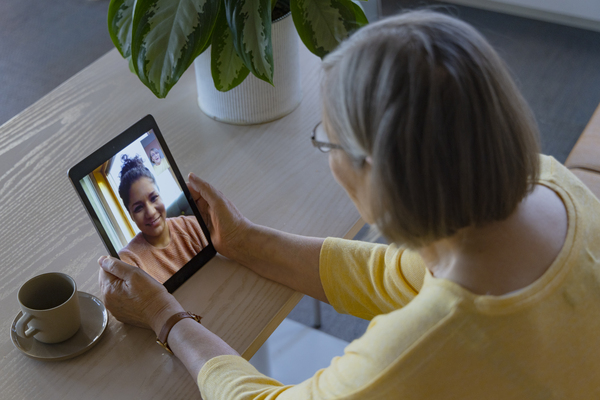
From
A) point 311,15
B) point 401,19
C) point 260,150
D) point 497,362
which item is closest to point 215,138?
point 260,150

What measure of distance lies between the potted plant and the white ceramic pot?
61 mm

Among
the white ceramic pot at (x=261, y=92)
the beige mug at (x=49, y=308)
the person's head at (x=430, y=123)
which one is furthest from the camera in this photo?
the white ceramic pot at (x=261, y=92)

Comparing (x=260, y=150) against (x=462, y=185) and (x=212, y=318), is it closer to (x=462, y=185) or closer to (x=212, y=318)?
(x=212, y=318)

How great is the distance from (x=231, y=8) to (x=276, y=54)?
17 cm

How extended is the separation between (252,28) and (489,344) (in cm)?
68

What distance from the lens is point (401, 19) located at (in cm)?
63

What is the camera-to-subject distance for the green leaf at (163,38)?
3.25 feet

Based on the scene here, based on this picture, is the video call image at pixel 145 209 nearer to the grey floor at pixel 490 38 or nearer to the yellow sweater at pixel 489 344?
the yellow sweater at pixel 489 344

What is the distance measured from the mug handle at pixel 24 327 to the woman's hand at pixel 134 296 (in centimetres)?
11

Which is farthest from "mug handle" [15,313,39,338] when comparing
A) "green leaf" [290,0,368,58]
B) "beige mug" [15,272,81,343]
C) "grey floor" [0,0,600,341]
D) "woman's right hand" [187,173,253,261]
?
"grey floor" [0,0,600,341]

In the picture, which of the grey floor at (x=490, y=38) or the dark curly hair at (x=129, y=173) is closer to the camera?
the dark curly hair at (x=129, y=173)

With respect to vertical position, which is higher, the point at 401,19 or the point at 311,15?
the point at 401,19

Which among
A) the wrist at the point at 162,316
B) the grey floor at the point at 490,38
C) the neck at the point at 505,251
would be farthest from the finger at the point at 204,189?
the grey floor at the point at 490,38

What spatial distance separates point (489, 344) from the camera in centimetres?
62
